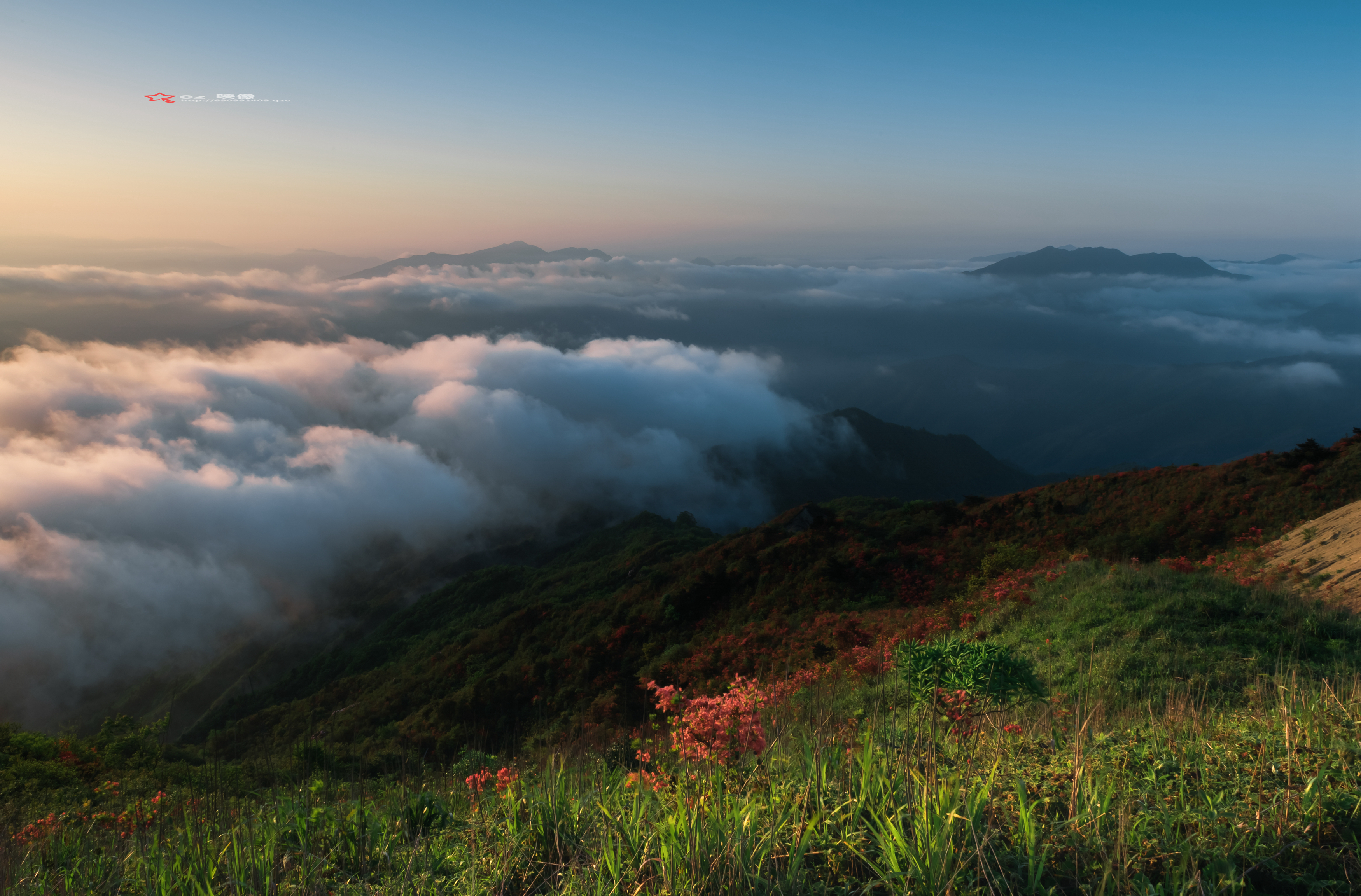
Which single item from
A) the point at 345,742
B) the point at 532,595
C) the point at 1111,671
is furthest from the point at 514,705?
the point at 532,595

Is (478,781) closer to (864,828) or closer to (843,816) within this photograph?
(843,816)

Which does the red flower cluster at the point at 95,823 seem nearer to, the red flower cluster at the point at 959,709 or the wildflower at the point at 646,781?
the wildflower at the point at 646,781

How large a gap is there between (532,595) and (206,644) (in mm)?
159740

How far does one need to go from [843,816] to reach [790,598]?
97.9 ft

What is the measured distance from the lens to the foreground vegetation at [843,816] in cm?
348

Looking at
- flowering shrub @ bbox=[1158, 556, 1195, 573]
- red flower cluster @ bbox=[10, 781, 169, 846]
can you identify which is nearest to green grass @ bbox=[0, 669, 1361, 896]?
red flower cluster @ bbox=[10, 781, 169, 846]

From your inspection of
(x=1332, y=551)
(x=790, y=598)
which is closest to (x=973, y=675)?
(x=1332, y=551)

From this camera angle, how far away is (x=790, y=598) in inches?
1296

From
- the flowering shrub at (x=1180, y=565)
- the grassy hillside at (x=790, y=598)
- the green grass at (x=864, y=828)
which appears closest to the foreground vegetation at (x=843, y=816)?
the green grass at (x=864, y=828)

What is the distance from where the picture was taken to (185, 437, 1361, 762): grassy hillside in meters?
24.7

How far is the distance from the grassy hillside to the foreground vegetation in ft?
26.0

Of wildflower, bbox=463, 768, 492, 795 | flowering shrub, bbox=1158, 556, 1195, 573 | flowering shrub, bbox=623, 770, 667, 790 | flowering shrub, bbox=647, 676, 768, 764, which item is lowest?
flowering shrub, bbox=1158, 556, 1195, 573

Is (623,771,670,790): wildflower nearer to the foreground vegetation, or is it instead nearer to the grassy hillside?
the foreground vegetation

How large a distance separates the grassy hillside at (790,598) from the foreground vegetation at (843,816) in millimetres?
7910
